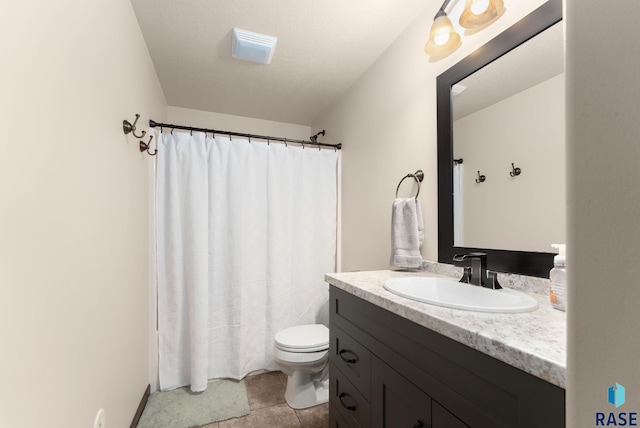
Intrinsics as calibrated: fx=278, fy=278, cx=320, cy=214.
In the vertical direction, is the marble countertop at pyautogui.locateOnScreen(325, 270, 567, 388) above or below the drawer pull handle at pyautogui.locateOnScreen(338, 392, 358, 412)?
above

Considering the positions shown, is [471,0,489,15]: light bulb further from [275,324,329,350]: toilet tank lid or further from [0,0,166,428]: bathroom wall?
[275,324,329,350]: toilet tank lid

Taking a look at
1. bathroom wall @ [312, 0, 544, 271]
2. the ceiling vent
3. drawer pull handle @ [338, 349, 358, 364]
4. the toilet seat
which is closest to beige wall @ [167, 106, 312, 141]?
bathroom wall @ [312, 0, 544, 271]

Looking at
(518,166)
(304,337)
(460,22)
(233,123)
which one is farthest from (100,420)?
(233,123)

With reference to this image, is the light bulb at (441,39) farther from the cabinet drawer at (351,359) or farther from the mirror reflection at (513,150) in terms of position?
the cabinet drawer at (351,359)

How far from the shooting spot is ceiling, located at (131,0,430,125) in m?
1.50

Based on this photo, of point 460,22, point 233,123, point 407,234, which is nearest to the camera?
point 460,22

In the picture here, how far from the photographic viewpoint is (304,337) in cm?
184

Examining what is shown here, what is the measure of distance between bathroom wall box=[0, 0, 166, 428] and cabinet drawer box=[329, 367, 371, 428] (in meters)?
0.96

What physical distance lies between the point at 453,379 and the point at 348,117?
82.3 inches

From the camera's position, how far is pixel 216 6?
1484 millimetres

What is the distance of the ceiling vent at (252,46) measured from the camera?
1.70 metres

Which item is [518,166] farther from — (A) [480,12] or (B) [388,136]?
(B) [388,136]

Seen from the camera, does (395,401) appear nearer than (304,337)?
Yes

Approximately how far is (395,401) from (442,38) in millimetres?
1480
